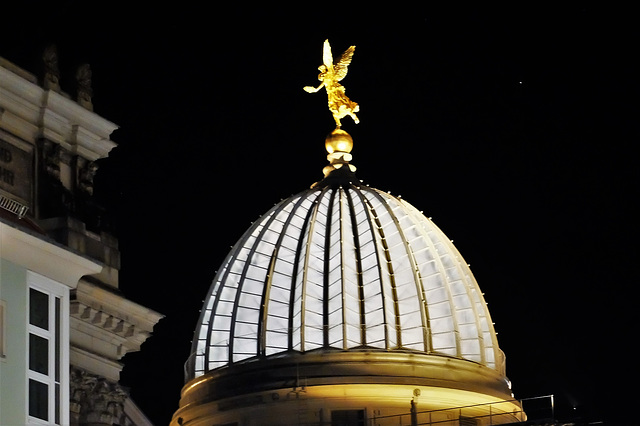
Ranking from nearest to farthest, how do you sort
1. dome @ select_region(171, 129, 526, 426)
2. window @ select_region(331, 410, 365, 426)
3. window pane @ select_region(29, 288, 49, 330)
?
window pane @ select_region(29, 288, 49, 330) → window @ select_region(331, 410, 365, 426) → dome @ select_region(171, 129, 526, 426)

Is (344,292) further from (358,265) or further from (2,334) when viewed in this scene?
(2,334)

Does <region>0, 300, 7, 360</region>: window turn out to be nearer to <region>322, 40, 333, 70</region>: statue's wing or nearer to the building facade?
the building facade

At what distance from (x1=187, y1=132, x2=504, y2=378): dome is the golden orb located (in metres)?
3.16

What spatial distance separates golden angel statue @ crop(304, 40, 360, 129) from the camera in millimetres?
82875

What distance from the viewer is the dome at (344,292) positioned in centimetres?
7725

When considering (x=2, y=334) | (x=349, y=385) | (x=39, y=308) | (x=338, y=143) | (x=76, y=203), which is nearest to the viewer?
(x=2, y=334)

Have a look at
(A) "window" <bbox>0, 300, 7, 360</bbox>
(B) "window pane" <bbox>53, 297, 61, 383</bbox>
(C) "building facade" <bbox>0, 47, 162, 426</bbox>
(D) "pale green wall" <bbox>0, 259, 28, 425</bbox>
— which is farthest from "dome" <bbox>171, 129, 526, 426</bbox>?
(A) "window" <bbox>0, 300, 7, 360</bbox>

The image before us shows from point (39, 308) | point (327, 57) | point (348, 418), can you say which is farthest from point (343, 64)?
point (39, 308)

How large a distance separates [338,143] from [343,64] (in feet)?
9.08

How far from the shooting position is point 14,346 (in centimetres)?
3491

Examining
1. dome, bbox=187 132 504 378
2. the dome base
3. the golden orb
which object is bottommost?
the dome base

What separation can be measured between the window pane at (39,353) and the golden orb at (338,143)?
4719cm

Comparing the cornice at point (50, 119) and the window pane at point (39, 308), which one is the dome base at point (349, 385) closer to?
the cornice at point (50, 119)

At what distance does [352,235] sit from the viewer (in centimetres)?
7875
